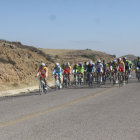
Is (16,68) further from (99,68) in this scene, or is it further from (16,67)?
(99,68)

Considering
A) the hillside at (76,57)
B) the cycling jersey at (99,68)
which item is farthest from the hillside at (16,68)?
the hillside at (76,57)

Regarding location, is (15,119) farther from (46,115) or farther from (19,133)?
(19,133)

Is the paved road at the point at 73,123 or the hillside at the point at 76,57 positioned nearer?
the paved road at the point at 73,123

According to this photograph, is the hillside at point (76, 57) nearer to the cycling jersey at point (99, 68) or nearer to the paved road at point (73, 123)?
the cycling jersey at point (99, 68)

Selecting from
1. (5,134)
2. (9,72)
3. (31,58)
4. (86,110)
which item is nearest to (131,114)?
(86,110)

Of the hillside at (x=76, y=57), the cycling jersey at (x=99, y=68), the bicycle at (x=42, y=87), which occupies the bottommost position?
the bicycle at (x=42, y=87)

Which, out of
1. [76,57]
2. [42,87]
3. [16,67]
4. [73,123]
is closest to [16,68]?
[16,67]

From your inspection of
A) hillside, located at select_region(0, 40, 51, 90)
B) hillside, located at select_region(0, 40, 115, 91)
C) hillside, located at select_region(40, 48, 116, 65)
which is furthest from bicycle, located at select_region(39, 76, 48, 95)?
hillside, located at select_region(40, 48, 116, 65)

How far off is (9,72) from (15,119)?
56.2 feet

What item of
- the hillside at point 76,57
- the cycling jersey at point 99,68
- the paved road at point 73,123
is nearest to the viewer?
the paved road at point 73,123

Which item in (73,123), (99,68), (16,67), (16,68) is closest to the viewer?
(73,123)

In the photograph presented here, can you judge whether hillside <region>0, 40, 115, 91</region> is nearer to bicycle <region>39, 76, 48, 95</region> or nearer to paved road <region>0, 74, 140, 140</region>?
bicycle <region>39, 76, 48, 95</region>

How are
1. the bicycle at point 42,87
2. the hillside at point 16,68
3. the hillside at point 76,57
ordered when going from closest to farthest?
the bicycle at point 42,87, the hillside at point 16,68, the hillside at point 76,57

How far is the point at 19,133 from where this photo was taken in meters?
7.07
